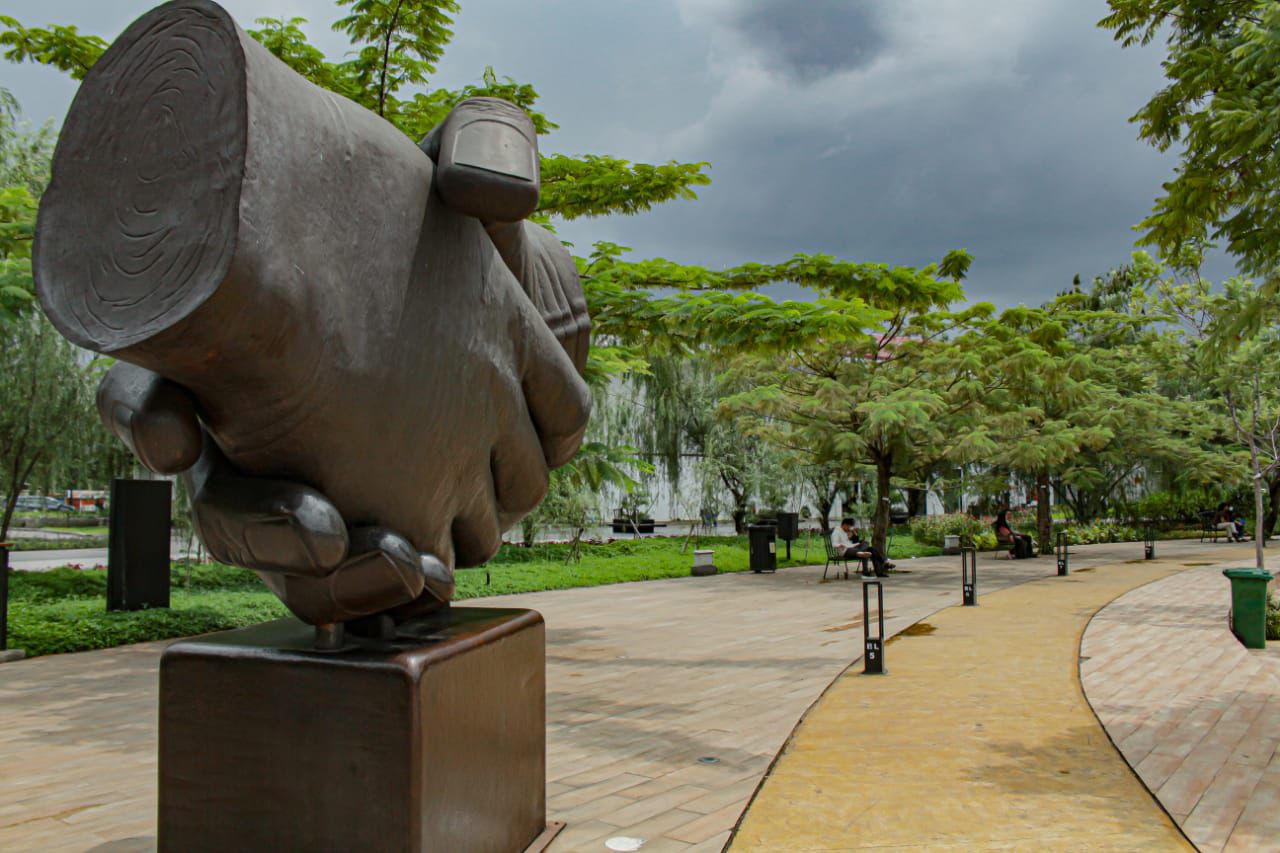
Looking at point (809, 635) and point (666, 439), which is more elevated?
point (666, 439)

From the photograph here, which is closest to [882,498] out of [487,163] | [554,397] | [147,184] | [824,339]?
[824,339]

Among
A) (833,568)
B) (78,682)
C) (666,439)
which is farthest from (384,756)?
(666,439)

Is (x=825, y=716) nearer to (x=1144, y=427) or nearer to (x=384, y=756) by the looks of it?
(x=384, y=756)

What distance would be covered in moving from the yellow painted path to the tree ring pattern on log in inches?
130

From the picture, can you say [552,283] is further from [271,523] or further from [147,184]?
[147,184]

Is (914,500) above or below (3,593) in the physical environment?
above

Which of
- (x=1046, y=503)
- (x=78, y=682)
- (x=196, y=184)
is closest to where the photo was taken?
(x=196, y=184)

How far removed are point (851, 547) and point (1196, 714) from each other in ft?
38.9

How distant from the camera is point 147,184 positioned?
2.19m

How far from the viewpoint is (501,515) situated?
377 cm

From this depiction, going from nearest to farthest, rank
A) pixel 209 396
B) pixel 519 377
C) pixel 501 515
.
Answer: pixel 209 396, pixel 519 377, pixel 501 515

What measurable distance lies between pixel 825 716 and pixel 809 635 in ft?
13.7

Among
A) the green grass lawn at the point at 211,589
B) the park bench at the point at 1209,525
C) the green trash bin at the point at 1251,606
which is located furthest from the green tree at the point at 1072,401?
the green grass lawn at the point at 211,589

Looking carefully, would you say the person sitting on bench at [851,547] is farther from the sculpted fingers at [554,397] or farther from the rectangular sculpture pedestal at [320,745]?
the rectangular sculpture pedestal at [320,745]
